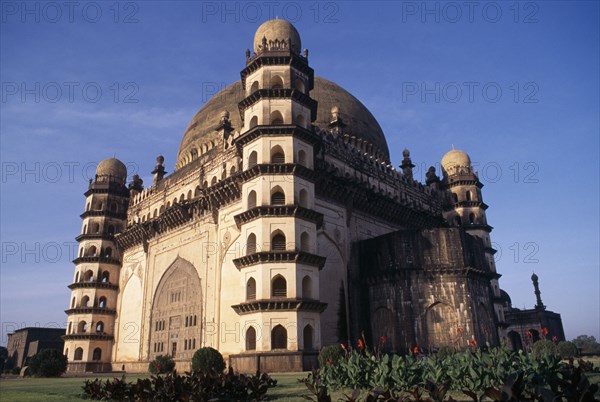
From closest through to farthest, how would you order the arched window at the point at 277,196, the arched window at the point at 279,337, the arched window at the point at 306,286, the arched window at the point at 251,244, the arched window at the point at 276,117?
the arched window at the point at 279,337 < the arched window at the point at 306,286 < the arched window at the point at 251,244 < the arched window at the point at 277,196 < the arched window at the point at 276,117

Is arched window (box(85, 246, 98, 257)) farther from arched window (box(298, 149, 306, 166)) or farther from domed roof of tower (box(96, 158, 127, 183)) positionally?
arched window (box(298, 149, 306, 166))

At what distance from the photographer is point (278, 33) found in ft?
96.0

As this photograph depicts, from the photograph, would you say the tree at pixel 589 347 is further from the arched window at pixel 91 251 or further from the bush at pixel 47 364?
the arched window at pixel 91 251

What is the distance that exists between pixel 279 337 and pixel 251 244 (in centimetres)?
502

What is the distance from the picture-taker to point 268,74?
27641mm

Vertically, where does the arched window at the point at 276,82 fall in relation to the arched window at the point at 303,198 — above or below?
above

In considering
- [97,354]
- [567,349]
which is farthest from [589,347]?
[97,354]

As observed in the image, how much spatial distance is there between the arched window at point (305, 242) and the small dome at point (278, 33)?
472 inches

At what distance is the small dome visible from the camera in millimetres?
29172

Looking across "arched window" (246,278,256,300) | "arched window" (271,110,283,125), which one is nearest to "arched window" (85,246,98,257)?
"arched window" (246,278,256,300)

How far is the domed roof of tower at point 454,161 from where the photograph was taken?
139 feet

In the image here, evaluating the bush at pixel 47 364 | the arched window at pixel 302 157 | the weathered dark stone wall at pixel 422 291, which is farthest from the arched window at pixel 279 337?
the bush at pixel 47 364

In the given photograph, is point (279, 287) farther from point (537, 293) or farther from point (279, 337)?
point (537, 293)

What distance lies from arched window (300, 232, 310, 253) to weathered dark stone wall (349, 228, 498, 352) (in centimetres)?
661
